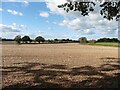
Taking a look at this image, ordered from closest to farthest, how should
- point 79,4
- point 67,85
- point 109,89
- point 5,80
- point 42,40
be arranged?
point 109,89 → point 67,85 → point 5,80 → point 79,4 → point 42,40

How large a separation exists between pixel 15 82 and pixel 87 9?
612 centimetres

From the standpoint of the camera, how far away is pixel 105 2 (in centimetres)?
1631

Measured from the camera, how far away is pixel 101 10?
16984 millimetres

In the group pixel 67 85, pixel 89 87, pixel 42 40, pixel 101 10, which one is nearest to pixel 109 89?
pixel 89 87

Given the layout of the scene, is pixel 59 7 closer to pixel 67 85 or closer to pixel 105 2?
pixel 105 2

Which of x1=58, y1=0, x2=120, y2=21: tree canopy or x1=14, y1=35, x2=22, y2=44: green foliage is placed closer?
x1=58, y1=0, x2=120, y2=21: tree canopy

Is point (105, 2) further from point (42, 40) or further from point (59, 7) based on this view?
point (42, 40)

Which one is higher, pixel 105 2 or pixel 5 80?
pixel 105 2

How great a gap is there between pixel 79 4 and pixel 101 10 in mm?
1776

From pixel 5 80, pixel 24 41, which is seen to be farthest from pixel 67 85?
pixel 24 41

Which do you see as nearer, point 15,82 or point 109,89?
point 109,89

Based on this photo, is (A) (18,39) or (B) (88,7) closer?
(B) (88,7)

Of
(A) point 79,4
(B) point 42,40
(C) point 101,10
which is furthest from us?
(B) point 42,40

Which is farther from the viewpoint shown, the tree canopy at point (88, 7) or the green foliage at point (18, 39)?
the green foliage at point (18, 39)
